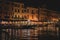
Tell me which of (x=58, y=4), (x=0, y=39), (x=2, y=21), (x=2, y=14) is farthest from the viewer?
(x=58, y=4)

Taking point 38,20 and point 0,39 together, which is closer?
point 0,39

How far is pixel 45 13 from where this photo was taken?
426cm

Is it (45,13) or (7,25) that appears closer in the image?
(7,25)

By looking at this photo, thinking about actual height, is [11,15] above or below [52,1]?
below

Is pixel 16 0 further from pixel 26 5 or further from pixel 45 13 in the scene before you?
pixel 45 13

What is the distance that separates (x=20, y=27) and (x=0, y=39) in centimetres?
40

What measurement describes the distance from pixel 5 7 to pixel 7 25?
0.64 metres

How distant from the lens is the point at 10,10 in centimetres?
431

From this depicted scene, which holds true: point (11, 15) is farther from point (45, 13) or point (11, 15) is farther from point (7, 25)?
point (45, 13)

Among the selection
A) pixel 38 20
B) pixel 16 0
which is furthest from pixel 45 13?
pixel 16 0

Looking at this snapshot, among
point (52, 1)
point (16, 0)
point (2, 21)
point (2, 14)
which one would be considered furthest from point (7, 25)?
point (52, 1)

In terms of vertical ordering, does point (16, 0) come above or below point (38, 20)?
above

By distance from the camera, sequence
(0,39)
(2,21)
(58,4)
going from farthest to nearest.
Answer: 1. (58,4)
2. (2,21)
3. (0,39)

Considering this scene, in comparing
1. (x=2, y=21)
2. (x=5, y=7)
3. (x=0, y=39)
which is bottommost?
(x=0, y=39)
